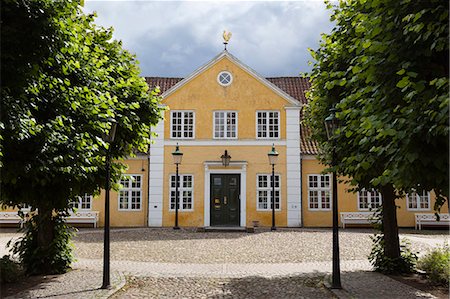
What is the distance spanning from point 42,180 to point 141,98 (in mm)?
3634

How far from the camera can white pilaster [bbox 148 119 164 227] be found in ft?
71.9

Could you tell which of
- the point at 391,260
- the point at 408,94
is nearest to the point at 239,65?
the point at 391,260

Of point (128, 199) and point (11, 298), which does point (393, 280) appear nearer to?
point (11, 298)

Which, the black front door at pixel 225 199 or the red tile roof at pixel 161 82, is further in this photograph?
the red tile roof at pixel 161 82

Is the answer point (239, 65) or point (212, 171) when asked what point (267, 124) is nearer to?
point (239, 65)

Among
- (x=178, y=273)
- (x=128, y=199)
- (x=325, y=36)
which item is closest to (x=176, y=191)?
(x=128, y=199)

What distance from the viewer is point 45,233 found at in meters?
9.49

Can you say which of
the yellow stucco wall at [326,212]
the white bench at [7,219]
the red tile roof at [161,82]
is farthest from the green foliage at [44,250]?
the red tile roof at [161,82]

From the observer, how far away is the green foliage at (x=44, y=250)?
9289 mm

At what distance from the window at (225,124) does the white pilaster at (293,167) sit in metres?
2.74

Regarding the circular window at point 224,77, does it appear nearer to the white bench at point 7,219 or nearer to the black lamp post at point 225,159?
the black lamp post at point 225,159

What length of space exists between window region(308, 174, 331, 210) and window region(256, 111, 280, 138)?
2935 mm

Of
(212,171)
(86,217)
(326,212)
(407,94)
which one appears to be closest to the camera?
(407,94)

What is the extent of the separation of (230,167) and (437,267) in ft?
45.4
